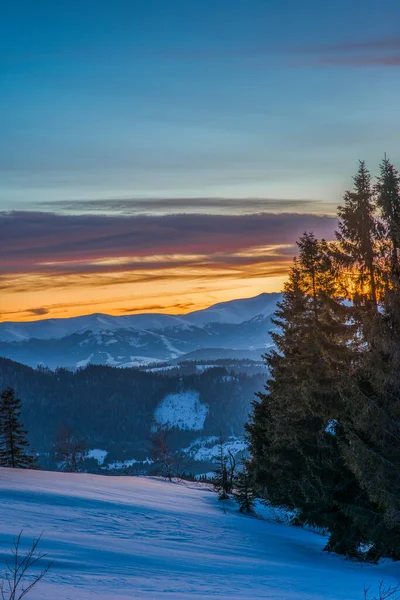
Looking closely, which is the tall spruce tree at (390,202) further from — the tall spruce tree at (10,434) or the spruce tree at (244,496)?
the tall spruce tree at (10,434)

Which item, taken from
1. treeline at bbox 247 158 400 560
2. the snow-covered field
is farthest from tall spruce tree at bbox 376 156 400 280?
the snow-covered field

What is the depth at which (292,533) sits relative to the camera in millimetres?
24656

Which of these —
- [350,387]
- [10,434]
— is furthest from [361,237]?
[10,434]

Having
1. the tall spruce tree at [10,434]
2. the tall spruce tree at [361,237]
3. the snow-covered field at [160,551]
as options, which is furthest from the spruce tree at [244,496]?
the tall spruce tree at [10,434]

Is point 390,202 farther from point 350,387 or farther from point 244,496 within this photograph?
point 244,496

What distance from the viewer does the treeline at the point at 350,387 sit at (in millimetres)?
16625

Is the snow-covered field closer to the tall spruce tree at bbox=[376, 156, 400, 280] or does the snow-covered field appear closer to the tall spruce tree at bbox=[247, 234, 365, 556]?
the tall spruce tree at bbox=[247, 234, 365, 556]

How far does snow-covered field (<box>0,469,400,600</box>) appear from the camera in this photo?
1120 cm

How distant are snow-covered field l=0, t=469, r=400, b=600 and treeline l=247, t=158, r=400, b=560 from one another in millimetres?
1565

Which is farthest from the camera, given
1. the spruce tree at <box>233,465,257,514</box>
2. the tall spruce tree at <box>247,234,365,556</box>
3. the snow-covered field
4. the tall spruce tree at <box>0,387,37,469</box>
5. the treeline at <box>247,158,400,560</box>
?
the tall spruce tree at <box>0,387,37,469</box>

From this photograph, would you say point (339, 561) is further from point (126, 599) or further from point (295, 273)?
point (295, 273)

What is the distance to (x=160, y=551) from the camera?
15.0m

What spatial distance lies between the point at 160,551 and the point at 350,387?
7045 mm

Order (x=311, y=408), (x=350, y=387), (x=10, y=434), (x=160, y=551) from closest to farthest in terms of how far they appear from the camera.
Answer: (x=160, y=551), (x=350, y=387), (x=311, y=408), (x=10, y=434)
